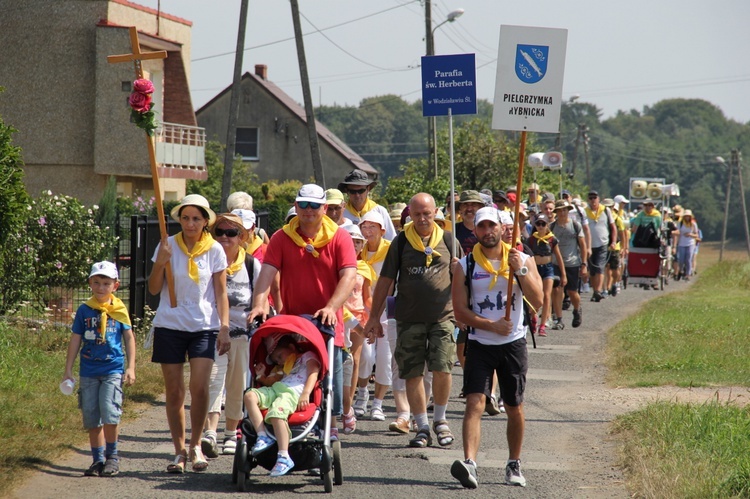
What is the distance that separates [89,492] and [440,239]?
3.65m

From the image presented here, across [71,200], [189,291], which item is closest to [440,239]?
[189,291]

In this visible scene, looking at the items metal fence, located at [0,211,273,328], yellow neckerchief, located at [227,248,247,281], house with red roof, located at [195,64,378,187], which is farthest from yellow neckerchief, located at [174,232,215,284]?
house with red roof, located at [195,64,378,187]

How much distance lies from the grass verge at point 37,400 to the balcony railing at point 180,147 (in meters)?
24.5

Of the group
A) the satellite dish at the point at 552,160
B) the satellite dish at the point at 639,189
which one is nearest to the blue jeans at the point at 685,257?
the satellite dish at the point at 639,189

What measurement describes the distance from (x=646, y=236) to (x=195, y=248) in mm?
17713

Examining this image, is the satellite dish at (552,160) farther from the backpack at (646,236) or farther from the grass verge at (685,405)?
the grass verge at (685,405)

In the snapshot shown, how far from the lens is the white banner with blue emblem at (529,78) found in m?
8.81

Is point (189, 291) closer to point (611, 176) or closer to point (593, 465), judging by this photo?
point (593, 465)

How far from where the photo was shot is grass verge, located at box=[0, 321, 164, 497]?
8258mm

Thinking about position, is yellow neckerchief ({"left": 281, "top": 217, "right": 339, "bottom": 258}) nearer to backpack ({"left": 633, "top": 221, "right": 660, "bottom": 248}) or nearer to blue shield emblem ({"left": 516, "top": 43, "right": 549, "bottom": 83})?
blue shield emblem ({"left": 516, "top": 43, "right": 549, "bottom": 83})

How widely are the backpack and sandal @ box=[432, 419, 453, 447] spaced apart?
16.0 meters

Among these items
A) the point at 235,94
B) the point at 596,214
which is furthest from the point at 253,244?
the point at 235,94

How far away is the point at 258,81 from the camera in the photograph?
59531 millimetres

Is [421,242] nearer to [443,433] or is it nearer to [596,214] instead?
[443,433]
